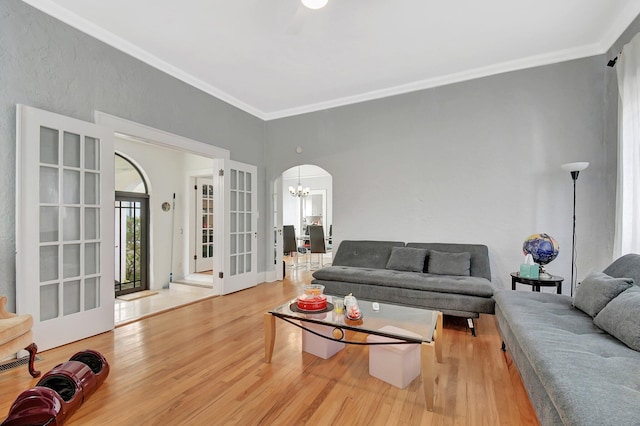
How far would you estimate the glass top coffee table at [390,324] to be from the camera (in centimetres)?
177

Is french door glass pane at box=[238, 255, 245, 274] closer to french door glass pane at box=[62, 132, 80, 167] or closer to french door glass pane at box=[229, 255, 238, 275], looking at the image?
french door glass pane at box=[229, 255, 238, 275]

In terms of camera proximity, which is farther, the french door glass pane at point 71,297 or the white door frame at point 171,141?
the white door frame at point 171,141

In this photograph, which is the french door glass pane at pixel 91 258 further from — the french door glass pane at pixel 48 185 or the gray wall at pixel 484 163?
the gray wall at pixel 484 163

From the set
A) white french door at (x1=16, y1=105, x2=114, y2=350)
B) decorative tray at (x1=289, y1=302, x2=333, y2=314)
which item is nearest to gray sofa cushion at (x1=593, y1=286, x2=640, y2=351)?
decorative tray at (x1=289, y1=302, x2=333, y2=314)

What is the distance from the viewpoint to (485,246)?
377 cm

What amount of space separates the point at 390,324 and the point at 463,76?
11.4ft

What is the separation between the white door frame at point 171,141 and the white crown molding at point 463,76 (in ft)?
5.48

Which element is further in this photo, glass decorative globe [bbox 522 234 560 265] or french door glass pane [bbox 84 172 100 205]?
glass decorative globe [bbox 522 234 560 265]

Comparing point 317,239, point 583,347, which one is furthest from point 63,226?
point 317,239

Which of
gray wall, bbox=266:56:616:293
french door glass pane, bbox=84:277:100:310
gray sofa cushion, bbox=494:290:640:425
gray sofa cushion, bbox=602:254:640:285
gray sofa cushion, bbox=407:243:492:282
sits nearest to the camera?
gray sofa cushion, bbox=494:290:640:425

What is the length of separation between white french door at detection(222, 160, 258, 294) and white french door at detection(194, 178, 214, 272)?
1.58 meters

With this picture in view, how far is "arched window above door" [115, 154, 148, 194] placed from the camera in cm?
496

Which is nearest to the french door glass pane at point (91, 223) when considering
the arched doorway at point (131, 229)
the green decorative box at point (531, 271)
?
the arched doorway at point (131, 229)

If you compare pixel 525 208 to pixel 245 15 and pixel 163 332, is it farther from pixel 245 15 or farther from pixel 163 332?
pixel 163 332
